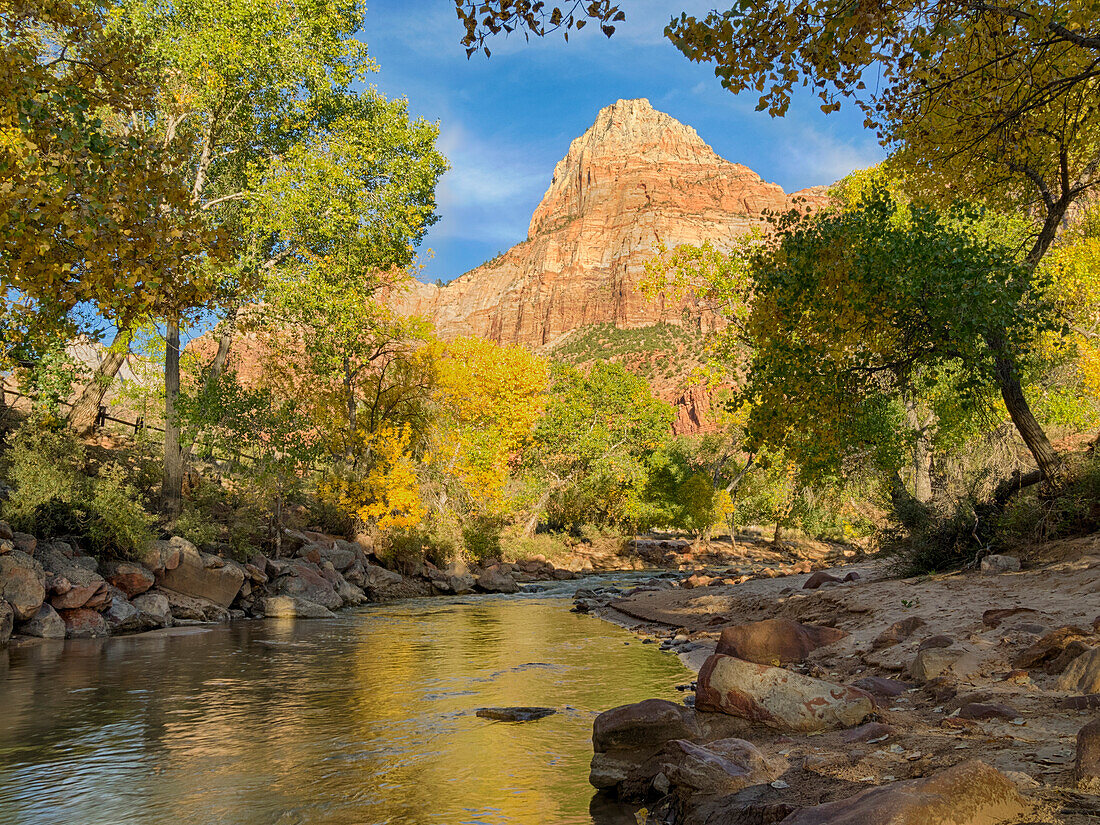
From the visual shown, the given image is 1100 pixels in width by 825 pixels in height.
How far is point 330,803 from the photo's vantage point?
5168mm

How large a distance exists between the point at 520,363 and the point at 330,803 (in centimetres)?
2701

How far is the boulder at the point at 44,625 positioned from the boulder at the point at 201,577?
2.97m

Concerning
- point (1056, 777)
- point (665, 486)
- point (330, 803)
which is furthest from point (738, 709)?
point (665, 486)

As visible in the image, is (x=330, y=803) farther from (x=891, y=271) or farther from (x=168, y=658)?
(x=891, y=271)

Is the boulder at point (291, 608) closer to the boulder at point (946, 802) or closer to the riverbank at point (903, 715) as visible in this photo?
the riverbank at point (903, 715)

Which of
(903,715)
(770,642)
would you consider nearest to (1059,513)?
(770,642)

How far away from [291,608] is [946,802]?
55.3ft

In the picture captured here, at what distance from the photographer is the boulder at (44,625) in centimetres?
1258

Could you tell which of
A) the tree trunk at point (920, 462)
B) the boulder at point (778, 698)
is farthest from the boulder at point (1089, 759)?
the tree trunk at point (920, 462)

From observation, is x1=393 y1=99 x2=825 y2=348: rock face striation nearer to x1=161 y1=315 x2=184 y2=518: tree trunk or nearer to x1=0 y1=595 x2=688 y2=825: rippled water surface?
x1=161 y1=315 x2=184 y2=518: tree trunk

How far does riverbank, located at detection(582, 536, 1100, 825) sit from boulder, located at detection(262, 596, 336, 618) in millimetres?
10759

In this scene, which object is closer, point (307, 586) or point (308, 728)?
point (308, 728)

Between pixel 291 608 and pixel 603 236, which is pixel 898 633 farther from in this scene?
pixel 603 236

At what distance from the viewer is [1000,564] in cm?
988
